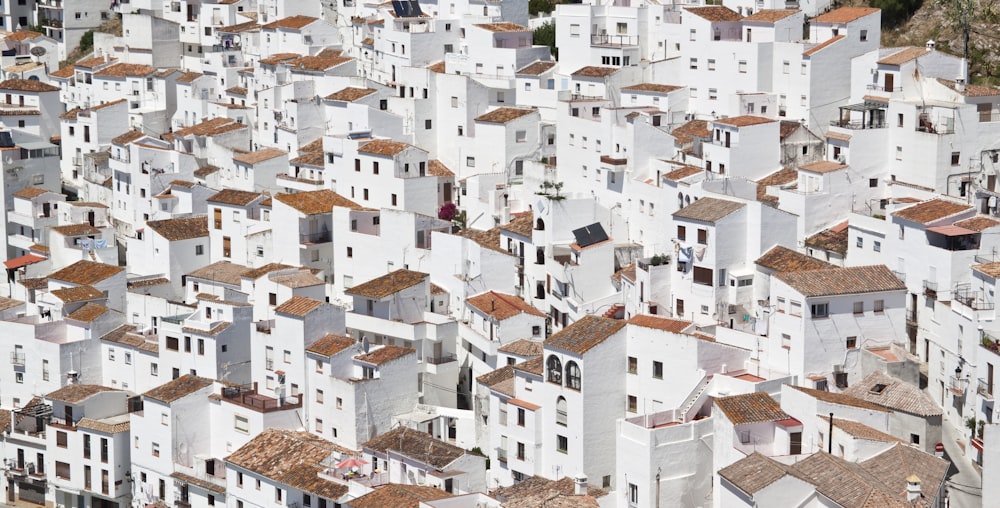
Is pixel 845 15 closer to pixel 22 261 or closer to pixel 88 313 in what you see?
pixel 88 313

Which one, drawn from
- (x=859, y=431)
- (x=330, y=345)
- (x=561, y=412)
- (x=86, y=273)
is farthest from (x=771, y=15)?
(x=86, y=273)

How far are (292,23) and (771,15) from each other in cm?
2407

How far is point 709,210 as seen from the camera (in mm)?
55031

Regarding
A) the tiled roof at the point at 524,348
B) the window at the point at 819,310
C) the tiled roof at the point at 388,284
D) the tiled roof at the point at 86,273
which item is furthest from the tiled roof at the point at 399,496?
the tiled roof at the point at 86,273

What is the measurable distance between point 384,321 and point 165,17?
39.2 metres

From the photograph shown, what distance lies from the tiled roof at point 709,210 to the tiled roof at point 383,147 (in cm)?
1326

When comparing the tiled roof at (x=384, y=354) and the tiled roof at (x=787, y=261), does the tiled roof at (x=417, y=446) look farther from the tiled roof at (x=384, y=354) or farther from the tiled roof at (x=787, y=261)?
the tiled roof at (x=787, y=261)

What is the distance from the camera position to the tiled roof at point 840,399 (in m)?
47.1

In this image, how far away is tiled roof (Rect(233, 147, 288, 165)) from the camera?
7125 centimetres

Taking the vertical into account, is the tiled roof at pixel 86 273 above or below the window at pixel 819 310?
below

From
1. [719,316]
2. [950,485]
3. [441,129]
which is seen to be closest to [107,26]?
[441,129]

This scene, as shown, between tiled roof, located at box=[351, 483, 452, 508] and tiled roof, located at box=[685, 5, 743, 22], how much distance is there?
25213 millimetres

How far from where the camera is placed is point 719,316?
5438 cm

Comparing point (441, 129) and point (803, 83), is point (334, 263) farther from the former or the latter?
point (803, 83)
